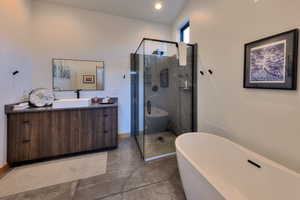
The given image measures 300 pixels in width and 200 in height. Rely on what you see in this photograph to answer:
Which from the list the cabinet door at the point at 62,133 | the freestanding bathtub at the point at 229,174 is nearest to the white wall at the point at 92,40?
the cabinet door at the point at 62,133

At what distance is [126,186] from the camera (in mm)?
1720

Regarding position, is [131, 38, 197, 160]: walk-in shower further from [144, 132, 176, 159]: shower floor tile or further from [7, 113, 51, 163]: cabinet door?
[7, 113, 51, 163]: cabinet door

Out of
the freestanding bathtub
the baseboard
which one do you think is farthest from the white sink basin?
the freestanding bathtub

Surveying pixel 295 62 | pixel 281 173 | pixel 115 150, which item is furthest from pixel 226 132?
pixel 115 150

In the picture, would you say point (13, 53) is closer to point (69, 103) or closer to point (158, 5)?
point (69, 103)

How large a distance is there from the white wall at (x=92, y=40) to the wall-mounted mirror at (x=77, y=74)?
11 cm

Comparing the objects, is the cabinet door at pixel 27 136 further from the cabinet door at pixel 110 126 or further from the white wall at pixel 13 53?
the cabinet door at pixel 110 126

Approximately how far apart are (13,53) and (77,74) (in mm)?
1016

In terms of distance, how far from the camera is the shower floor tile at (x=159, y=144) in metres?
2.57

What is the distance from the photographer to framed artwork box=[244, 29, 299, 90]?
1.21 metres

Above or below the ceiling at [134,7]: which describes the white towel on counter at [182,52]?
below

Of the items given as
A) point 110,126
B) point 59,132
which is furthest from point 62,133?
point 110,126

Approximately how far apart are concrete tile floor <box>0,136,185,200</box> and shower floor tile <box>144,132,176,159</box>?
0.27 m

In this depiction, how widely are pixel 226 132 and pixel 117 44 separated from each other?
2.96 m
